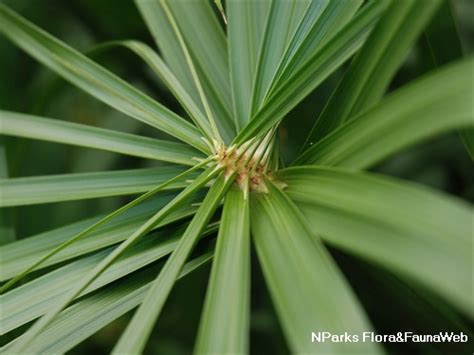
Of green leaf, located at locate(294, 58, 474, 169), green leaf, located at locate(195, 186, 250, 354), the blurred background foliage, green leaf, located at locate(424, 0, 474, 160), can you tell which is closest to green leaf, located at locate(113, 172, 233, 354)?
green leaf, located at locate(195, 186, 250, 354)

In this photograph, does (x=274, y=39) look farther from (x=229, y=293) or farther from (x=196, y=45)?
(x=229, y=293)

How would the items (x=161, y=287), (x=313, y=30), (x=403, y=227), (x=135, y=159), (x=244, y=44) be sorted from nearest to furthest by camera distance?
(x=403, y=227), (x=161, y=287), (x=313, y=30), (x=244, y=44), (x=135, y=159)

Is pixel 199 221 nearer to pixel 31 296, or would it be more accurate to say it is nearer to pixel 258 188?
pixel 258 188

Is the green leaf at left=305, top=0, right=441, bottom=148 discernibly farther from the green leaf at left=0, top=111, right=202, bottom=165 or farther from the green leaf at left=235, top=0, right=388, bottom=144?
the green leaf at left=0, top=111, right=202, bottom=165

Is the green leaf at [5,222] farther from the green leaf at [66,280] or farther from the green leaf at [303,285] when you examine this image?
the green leaf at [303,285]

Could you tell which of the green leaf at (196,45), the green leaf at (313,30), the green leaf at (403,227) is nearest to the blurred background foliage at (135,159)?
the green leaf at (196,45)

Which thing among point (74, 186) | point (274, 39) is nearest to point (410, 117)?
point (274, 39)

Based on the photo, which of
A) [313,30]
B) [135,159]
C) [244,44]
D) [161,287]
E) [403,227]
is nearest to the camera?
[403,227]
